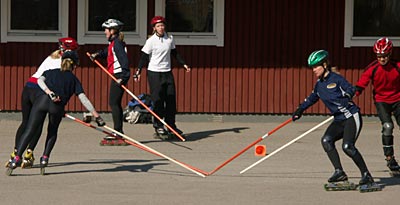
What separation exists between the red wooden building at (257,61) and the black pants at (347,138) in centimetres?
682

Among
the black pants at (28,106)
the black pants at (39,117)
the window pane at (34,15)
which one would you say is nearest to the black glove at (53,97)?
the black pants at (39,117)

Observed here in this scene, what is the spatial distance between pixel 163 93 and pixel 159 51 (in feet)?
2.17

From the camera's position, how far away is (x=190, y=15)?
18.3 m

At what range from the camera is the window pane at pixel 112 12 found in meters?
18.1

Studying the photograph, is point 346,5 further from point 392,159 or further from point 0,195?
point 0,195

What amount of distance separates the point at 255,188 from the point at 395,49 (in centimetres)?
767

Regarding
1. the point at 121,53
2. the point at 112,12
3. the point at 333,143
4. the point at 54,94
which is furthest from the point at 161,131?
the point at 333,143

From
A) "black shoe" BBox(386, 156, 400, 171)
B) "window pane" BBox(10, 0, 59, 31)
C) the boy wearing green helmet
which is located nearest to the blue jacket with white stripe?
the boy wearing green helmet

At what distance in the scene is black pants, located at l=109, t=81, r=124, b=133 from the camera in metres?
15.1

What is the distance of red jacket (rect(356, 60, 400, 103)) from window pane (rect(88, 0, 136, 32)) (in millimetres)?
6665

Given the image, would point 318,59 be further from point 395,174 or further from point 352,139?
point 395,174

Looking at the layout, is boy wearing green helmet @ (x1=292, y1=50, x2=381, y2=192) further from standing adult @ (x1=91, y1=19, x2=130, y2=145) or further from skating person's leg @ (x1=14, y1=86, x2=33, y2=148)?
standing adult @ (x1=91, y1=19, x2=130, y2=145)

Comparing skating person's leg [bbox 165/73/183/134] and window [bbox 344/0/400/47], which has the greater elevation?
window [bbox 344/0/400/47]

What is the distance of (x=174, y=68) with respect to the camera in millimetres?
18125
